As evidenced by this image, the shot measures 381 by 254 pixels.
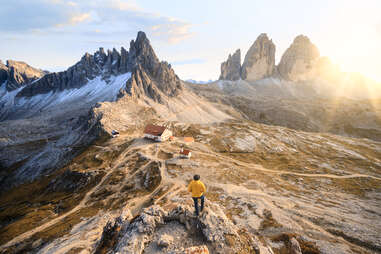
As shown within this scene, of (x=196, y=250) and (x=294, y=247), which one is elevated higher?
(x=196, y=250)

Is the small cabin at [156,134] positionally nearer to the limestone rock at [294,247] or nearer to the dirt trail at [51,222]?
the dirt trail at [51,222]

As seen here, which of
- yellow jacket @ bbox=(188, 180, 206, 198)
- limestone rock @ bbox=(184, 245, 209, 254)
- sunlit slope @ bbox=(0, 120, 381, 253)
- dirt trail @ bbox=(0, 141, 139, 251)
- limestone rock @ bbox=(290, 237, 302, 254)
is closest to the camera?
limestone rock @ bbox=(184, 245, 209, 254)

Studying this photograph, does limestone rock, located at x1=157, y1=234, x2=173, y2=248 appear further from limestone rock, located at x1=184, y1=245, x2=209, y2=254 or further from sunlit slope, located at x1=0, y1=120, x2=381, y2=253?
limestone rock, located at x1=184, y1=245, x2=209, y2=254

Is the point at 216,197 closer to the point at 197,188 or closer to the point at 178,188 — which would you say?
the point at 178,188

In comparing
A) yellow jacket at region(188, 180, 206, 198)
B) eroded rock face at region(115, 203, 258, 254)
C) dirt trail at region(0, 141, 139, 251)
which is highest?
yellow jacket at region(188, 180, 206, 198)

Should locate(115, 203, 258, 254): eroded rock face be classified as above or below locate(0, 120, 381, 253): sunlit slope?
above

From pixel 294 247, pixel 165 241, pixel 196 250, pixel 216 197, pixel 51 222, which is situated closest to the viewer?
pixel 196 250

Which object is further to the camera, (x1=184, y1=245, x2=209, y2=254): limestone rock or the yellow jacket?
the yellow jacket

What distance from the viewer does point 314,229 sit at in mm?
22297

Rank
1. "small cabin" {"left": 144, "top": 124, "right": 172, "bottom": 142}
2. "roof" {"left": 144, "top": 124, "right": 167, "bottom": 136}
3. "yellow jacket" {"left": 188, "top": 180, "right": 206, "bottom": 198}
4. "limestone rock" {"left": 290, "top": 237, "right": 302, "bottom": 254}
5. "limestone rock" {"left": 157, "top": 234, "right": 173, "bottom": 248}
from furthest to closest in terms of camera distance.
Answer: "roof" {"left": 144, "top": 124, "right": 167, "bottom": 136} → "small cabin" {"left": 144, "top": 124, "right": 172, "bottom": 142} → "limestone rock" {"left": 290, "top": 237, "right": 302, "bottom": 254} → "yellow jacket" {"left": 188, "top": 180, "right": 206, "bottom": 198} → "limestone rock" {"left": 157, "top": 234, "right": 173, "bottom": 248}

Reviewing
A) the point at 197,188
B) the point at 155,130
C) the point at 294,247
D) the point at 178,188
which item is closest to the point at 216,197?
the point at 178,188

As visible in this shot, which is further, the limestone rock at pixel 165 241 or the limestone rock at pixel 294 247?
the limestone rock at pixel 294 247

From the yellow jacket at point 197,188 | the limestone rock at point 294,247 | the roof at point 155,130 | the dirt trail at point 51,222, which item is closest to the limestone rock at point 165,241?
the yellow jacket at point 197,188

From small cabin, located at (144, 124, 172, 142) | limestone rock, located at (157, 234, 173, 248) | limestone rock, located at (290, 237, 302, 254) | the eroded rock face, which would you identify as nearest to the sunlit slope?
the eroded rock face
